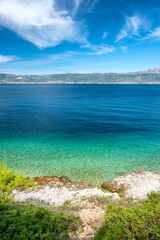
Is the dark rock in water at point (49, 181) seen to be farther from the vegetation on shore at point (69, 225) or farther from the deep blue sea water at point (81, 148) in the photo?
the vegetation on shore at point (69, 225)

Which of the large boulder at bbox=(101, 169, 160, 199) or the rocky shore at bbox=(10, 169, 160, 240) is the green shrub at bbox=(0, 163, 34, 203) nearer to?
the rocky shore at bbox=(10, 169, 160, 240)

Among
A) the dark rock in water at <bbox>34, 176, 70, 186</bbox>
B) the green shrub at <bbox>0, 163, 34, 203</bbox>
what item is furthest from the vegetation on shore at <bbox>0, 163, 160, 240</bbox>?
the dark rock in water at <bbox>34, 176, 70, 186</bbox>

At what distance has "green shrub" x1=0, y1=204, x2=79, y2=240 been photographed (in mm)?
6785

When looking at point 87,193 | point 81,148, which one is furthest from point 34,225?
point 81,148

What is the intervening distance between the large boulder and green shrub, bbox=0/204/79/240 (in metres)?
7.27

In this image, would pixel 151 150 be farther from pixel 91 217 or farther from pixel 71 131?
pixel 91 217

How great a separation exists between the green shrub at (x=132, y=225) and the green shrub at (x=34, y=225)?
1.94 m

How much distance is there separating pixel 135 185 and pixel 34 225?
11.7 meters

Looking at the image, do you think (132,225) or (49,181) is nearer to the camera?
(132,225)

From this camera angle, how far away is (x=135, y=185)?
15.7 m

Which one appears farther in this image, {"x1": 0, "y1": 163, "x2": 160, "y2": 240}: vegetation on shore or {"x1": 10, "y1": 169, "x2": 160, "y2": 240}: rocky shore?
{"x1": 10, "y1": 169, "x2": 160, "y2": 240}: rocky shore

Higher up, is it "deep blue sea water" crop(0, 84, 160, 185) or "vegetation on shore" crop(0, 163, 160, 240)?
"vegetation on shore" crop(0, 163, 160, 240)

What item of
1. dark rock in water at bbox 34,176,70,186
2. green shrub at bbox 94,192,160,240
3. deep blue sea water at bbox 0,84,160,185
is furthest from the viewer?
deep blue sea water at bbox 0,84,160,185

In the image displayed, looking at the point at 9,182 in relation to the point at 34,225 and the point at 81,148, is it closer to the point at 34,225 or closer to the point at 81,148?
the point at 34,225
